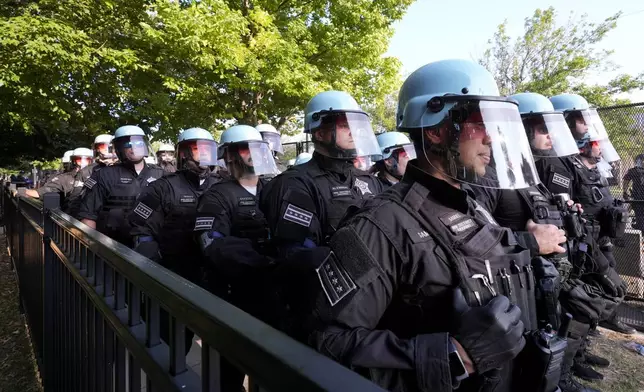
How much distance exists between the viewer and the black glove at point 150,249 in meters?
4.10

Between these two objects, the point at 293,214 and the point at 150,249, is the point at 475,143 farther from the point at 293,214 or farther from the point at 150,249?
the point at 150,249

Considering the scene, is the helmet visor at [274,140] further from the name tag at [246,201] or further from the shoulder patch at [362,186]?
the shoulder patch at [362,186]

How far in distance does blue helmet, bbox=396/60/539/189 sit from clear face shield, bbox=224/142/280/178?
2.20 metres

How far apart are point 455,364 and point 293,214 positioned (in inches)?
64.2

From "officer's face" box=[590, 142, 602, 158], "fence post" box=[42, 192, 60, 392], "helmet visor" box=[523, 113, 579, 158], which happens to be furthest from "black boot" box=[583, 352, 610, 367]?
"fence post" box=[42, 192, 60, 392]

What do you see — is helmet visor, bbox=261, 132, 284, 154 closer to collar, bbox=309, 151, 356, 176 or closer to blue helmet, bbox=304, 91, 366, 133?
blue helmet, bbox=304, 91, 366, 133

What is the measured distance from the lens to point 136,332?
139 centimetres

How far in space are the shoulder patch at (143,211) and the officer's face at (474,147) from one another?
342 cm

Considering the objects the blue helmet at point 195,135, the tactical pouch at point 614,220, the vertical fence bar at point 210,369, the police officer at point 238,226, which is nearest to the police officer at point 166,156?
the blue helmet at point 195,135

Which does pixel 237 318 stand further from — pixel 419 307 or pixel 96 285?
pixel 96 285

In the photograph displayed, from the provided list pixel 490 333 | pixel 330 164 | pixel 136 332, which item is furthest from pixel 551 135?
pixel 136 332

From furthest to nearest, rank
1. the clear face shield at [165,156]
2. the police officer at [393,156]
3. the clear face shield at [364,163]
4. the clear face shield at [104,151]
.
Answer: the clear face shield at [165,156], the clear face shield at [104,151], the police officer at [393,156], the clear face shield at [364,163]

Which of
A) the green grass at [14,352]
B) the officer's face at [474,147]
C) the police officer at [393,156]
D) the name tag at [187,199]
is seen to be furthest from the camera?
the police officer at [393,156]

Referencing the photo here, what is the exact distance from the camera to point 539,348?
1516mm
